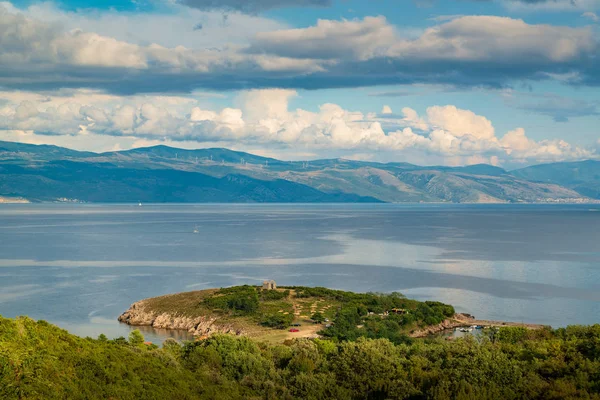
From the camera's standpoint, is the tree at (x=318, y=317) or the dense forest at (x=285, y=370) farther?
the tree at (x=318, y=317)

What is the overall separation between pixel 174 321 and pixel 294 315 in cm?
1713

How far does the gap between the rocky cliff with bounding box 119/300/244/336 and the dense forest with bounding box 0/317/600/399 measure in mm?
32969

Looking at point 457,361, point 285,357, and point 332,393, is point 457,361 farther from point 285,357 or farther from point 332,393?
point 285,357

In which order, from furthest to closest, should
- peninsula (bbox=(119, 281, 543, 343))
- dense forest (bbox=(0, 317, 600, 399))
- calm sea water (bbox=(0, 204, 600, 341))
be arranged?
1. calm sea water (bbox=(0, 204, 600, 341))
2. peninsula (bbox=(119, 281, 543, 343))
3. dense forest (bbox=(0, 317, 600, 399))

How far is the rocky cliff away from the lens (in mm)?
86125

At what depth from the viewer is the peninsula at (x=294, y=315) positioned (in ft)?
271

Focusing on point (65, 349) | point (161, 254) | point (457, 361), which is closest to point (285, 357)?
point (457, 361)

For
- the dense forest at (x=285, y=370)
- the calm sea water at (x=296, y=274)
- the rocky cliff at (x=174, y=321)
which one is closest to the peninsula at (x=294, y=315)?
the rocky cliff at (x=174, y=321)

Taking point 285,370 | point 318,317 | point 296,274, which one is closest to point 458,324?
point 318,317

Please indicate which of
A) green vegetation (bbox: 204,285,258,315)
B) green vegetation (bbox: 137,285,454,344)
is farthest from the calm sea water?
green vegetation (bbox: 204,285,258,315)

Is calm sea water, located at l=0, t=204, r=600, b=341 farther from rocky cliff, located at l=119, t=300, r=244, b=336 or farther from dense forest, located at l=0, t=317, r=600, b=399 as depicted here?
dense forest, located at l=0, t=317, r=600, b=399

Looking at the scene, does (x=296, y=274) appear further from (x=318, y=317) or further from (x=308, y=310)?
(x=318, y=317)

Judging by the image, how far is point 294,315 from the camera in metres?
90.4

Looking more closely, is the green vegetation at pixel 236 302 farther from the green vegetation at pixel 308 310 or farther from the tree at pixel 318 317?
the tree at pixel 318 317
